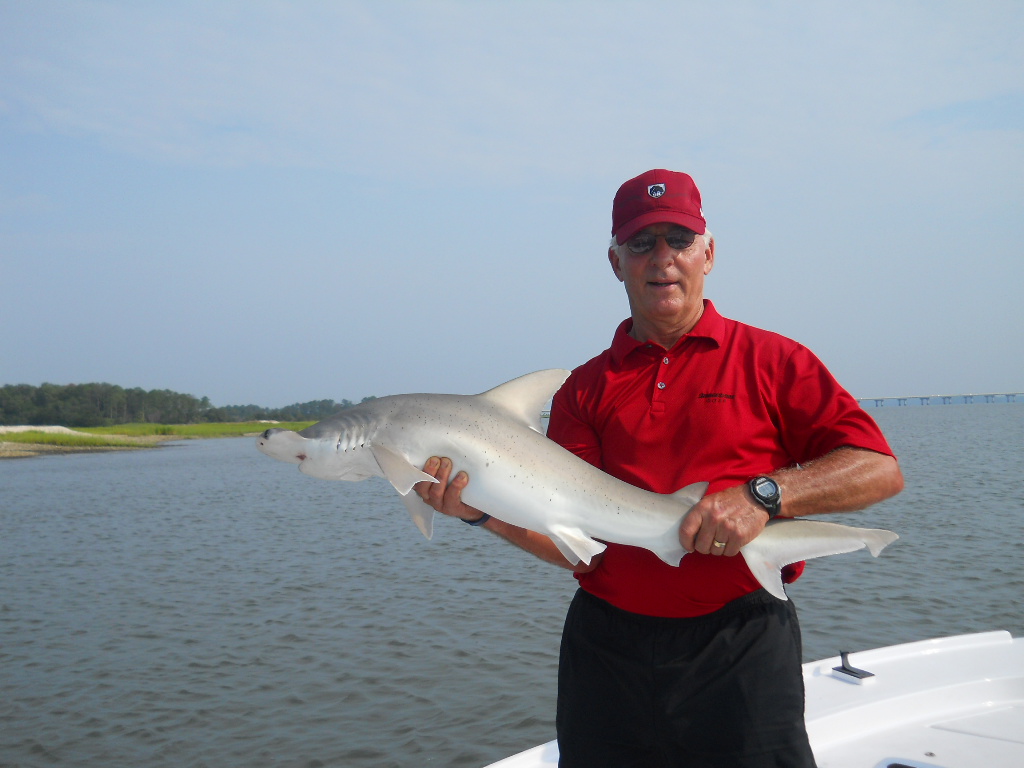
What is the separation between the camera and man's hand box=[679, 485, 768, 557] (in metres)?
2.35

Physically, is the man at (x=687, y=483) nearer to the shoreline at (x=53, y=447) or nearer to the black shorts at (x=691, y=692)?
the black shorts at (x=691, y=692)

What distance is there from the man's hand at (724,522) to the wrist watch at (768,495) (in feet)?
0.06

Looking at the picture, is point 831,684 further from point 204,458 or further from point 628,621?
point 204,458

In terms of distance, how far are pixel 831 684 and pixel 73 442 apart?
78.4m

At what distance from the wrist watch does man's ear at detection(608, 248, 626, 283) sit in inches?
41.3

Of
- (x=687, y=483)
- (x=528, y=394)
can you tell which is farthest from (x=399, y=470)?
(x=687, y=483)

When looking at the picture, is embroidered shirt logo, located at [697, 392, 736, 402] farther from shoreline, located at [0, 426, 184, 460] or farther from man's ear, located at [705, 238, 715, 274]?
shoreline, located at [0, 426, 184, 460]

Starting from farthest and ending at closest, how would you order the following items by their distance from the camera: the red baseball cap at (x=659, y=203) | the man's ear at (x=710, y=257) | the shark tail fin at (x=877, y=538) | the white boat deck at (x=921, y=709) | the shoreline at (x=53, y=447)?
the shoreline at (x=53, y=447) → the white boat deck at (x=921, y=709) → the man's ear at (x=710, y=257) → the red baseball cap at (x=659, y=203) → the shark tail fin at (x=877, y=538)

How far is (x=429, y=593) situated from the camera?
1270 centimetres

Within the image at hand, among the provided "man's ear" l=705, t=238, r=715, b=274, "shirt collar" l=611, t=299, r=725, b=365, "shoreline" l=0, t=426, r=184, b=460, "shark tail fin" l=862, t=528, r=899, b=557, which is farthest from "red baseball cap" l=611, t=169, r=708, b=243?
"shoreline" l=0, t=426, r=184, b=460

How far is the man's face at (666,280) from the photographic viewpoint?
288 cm

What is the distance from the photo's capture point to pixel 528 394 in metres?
2.96

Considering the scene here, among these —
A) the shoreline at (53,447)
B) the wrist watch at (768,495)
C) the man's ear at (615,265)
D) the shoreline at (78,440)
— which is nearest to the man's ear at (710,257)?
the man's ear at (615,265)

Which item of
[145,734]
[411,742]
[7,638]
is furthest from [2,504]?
[411,742]
